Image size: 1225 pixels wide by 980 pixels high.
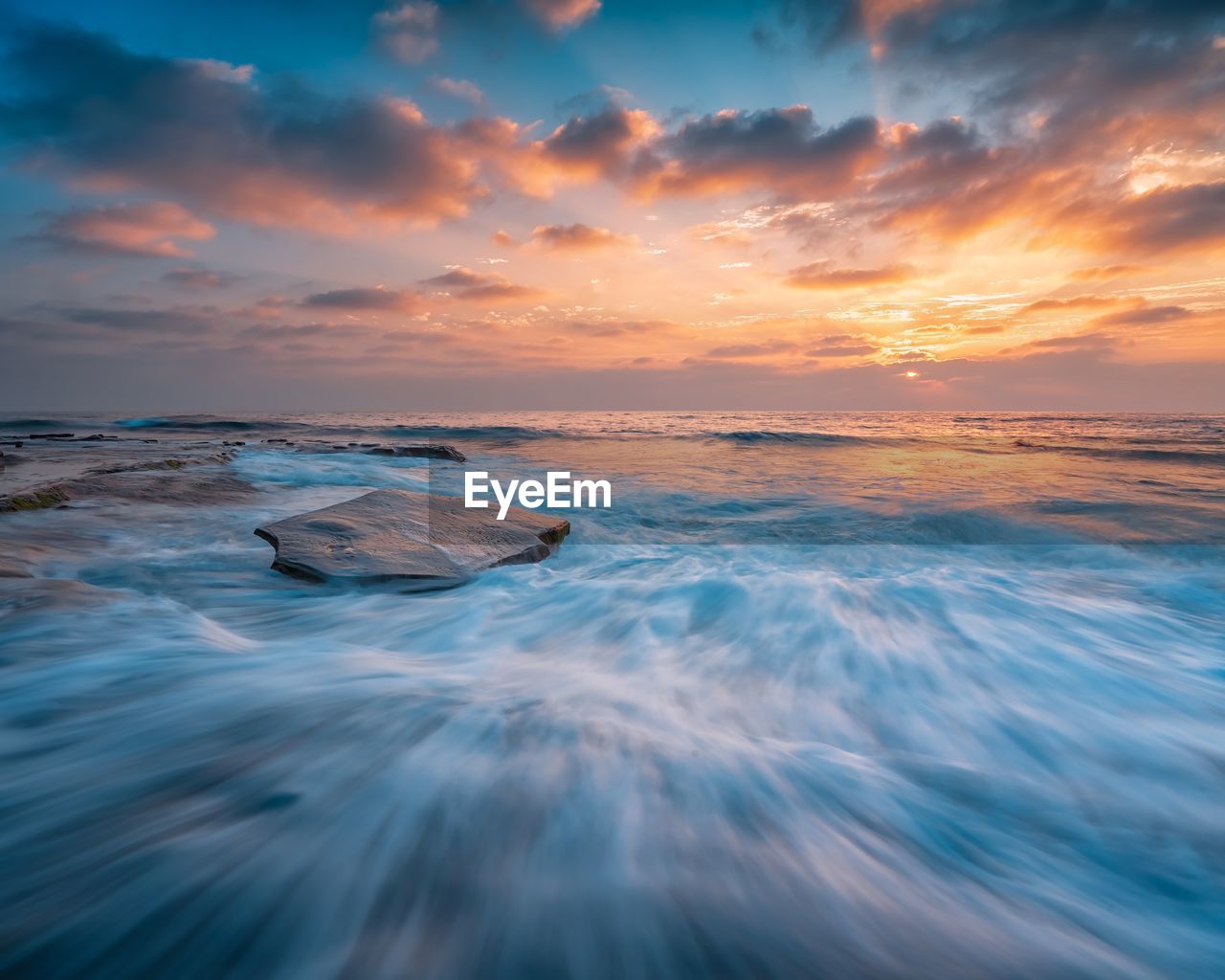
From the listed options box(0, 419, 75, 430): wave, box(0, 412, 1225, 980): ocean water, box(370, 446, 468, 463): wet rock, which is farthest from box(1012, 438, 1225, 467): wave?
box(0, 419, 75, 430): wave

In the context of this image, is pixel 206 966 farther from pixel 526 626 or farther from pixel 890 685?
pixel 890 685

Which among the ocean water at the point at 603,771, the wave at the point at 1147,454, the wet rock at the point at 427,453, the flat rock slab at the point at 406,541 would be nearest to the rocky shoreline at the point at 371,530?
the flat rock slab at the point at 406,541

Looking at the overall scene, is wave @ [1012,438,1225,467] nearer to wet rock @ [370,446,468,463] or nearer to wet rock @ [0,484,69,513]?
wet rock @ [370,446,468,463]

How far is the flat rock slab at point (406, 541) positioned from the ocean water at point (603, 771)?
0.24m

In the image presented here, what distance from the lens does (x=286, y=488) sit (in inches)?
392

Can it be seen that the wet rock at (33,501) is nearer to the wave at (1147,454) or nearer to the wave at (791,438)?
the wave at (1147,454)

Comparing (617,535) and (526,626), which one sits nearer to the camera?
(526,626)

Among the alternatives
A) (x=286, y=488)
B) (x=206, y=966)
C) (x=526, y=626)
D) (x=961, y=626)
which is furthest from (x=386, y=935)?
(x=286, y=488)

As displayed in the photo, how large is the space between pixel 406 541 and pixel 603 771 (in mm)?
3766

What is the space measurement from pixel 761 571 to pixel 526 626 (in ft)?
8.85

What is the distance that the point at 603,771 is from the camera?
91.0 inches

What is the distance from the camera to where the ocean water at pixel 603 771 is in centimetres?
157

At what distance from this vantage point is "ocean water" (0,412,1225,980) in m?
1.57

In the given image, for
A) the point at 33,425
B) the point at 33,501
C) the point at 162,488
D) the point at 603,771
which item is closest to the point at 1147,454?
the point at 603,771
